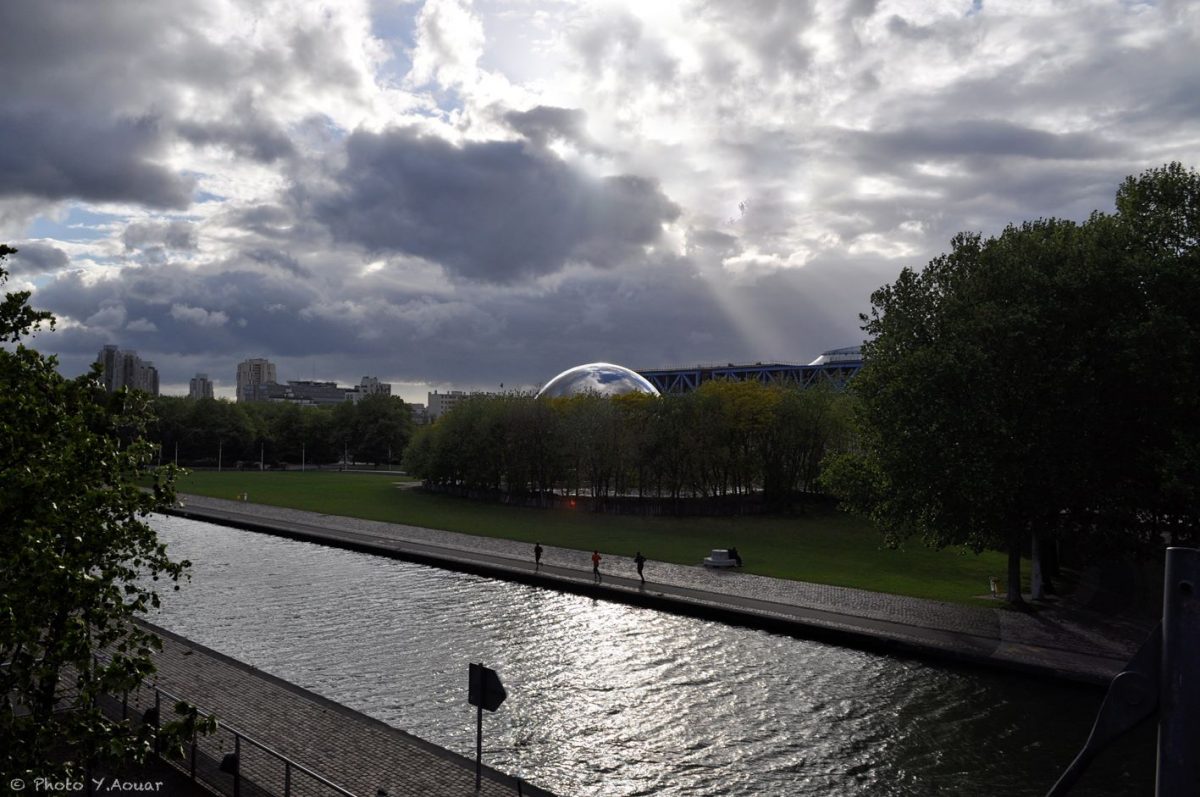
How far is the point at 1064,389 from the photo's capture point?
2953 centimetres

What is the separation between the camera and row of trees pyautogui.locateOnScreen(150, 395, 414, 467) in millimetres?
138125

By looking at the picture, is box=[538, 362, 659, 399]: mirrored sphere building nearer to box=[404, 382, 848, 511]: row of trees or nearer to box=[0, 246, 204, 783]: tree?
box=[404, 382, 848, 511]: row of trees

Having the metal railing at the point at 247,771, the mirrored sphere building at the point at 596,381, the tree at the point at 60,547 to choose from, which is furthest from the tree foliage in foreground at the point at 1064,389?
the mirrored sphere building at the point at 596,381

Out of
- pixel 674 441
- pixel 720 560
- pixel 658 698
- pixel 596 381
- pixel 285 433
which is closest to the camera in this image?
pixel 658 698

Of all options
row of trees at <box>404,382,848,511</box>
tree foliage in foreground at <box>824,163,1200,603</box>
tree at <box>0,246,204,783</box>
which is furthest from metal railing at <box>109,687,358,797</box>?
row of trees at <box>404,382,848,511</box>

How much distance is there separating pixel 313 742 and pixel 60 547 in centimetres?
806

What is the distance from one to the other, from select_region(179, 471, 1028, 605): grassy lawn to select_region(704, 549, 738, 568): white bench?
1162 mm

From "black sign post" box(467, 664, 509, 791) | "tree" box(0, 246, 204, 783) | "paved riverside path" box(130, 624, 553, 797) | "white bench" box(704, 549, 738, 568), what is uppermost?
"tree" box(0, 246, 204, 783)

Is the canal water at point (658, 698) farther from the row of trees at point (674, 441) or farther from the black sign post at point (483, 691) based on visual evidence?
the row of trees at point (674, 441)

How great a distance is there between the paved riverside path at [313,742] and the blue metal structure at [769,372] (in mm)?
113499

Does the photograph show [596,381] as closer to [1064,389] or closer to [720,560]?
[720,560]

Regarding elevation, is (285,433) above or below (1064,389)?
below

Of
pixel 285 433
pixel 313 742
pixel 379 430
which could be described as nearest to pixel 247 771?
pixel 313 742

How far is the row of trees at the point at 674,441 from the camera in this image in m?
66.4
